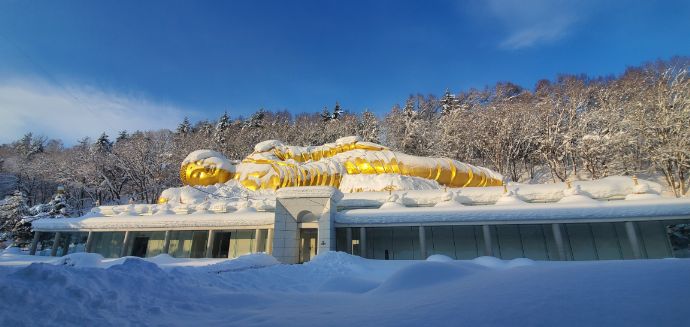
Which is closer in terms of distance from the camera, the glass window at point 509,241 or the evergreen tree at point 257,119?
the glass window at point 509,241

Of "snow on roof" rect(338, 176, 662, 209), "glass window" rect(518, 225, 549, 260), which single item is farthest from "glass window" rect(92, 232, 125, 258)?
"glass window" rect(518, 225, 549, 260)

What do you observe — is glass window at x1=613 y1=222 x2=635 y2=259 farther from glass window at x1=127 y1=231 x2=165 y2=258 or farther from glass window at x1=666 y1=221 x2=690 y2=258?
glass window at x1=127 y1=231 x2=165 y2=258

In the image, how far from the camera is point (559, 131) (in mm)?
27422

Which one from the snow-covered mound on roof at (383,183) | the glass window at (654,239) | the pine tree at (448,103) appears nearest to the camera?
the glass window at (654,239)

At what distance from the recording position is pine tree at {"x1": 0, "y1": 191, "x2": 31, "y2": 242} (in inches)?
768

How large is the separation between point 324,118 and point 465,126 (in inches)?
880

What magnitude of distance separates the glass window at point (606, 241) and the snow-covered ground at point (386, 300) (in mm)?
8997

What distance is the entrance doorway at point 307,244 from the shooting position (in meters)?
13.1

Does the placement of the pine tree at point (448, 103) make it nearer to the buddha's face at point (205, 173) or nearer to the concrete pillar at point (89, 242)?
the buddha's face at point (205, 173)

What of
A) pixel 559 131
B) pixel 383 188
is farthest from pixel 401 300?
pixel 559 131

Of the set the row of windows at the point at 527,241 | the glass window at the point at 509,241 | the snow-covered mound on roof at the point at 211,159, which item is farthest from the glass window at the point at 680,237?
the snow-covered mound on roof at the point at 211,159

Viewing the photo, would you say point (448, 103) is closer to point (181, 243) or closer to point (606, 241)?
point (606, 241)

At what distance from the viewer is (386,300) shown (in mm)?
4230

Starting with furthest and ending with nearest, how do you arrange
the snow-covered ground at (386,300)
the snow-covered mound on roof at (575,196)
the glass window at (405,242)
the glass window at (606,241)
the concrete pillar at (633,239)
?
1. the glass window at (405,242)
2. the snow-covered mound on roof at (575,196)
3. the glass window at (606,241)
4. the concrete pillar at (633,239)
5. the snow-covered ground at (386,300)
